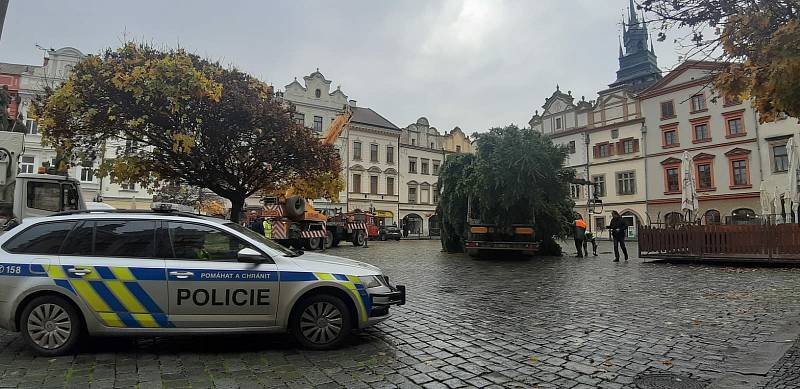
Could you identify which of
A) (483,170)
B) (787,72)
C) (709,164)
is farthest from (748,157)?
(787,72)

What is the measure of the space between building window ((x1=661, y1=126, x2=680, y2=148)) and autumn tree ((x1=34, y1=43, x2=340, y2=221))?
35.9m

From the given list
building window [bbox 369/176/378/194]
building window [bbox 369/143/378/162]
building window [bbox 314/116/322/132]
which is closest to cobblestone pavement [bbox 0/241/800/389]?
→ building window [bbox 314/116/322/132]

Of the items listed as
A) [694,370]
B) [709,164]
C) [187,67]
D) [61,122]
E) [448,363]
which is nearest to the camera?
[694,370]

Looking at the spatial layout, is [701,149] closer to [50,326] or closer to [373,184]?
[373,184]

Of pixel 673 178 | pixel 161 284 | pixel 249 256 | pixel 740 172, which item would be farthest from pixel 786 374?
pixel 673 178

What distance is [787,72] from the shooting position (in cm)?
454

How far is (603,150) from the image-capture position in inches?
1850

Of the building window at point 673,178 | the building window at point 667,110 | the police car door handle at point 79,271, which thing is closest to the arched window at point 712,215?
the building window at point 673,178

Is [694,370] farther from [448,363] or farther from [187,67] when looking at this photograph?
[187,67]

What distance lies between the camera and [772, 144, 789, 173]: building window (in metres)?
35.0

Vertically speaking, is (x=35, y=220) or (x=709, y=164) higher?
(x=709, y=164)

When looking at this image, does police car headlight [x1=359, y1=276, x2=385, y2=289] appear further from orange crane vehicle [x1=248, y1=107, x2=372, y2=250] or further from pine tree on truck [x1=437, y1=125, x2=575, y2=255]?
orange crane vehicle [x1=248, y1=107, x2=372, y2=250]

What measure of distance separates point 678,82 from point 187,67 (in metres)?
41.2

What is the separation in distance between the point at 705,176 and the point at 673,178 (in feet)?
7.76
